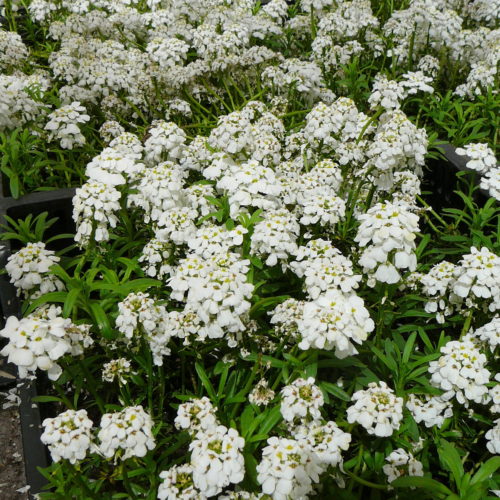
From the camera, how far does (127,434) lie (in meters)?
2.30

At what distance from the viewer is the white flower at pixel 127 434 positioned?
2287 mm

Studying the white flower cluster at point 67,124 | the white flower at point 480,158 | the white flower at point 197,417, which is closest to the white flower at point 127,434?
the white flower at point 197,417

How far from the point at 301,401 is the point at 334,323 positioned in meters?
0.39

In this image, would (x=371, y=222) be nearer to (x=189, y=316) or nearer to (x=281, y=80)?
(x=189, y=316)

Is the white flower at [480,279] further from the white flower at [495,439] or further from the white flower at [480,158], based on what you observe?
the white flower at [480,158]

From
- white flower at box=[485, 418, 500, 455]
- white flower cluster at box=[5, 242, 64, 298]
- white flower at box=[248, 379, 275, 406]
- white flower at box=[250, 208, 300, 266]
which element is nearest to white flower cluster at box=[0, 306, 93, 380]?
white flower cluster at box=[5, 242, 64, 298]

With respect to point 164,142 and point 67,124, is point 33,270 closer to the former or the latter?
point 164,142

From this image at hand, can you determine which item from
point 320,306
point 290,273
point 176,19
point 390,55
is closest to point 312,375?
point 320,306

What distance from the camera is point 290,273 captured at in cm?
369

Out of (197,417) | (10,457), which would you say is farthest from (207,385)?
(10,457)

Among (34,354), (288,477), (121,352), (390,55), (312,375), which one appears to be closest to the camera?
(288,477)

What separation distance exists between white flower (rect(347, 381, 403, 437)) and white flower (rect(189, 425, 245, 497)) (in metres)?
0.64

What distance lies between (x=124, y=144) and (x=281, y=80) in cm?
196

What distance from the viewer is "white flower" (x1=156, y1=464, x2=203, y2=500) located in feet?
7.47
